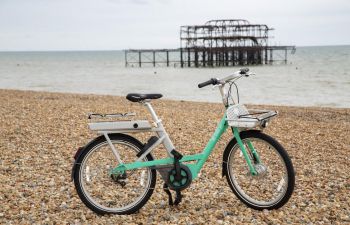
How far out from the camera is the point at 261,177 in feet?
14.9

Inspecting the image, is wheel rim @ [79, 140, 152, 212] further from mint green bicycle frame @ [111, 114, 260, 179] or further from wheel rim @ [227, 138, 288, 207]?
wheel rim @ [227, 138, 288, 207]

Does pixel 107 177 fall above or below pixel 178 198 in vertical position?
above

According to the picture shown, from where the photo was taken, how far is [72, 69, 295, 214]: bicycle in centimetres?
438

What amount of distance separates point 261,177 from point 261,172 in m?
0.05

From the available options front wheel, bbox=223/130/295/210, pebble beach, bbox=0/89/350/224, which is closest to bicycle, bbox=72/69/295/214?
front wheel, bbox=223/130/295/210

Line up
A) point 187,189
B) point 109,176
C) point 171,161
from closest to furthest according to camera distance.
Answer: point 171,161 < point 109,176 < point 187,189

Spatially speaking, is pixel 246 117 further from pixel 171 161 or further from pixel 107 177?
pixel 107 177

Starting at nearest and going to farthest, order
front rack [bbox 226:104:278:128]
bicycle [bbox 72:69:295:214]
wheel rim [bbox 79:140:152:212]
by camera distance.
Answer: front rack [bbox 226:104:278:128], bicycle [bbox 72:69:295:214], wheel rim [bbox 79:140:152:212]

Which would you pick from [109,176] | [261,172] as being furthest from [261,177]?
[109,176]

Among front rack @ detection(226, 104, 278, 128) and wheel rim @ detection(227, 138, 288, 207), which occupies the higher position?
front rack @ detection(226, 104, 278, 128)

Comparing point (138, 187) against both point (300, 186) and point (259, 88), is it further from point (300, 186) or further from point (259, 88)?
point (259, 88)

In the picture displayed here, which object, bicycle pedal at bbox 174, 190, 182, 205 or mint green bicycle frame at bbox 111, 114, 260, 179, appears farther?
bicycle pedal at bbox 174, 190, 182, 205

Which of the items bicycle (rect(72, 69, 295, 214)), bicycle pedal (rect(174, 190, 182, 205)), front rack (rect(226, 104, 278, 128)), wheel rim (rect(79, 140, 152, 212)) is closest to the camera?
front rack (rect(226, 104, 278, 128))

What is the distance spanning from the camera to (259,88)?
34.7 m
